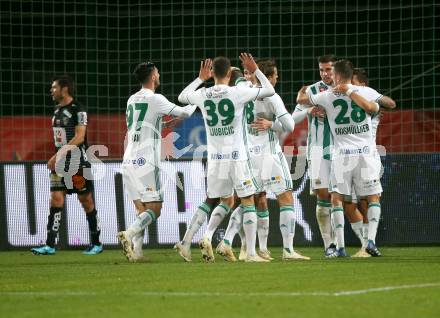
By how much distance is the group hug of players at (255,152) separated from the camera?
1156 cm

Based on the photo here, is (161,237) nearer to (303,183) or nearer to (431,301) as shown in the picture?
(303,183)

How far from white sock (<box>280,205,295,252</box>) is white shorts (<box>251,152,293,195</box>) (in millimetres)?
218

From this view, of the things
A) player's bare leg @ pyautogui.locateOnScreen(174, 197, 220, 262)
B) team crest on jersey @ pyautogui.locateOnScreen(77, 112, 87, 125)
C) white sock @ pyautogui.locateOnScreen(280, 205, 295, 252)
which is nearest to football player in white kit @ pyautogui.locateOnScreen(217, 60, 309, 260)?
white sock @ pyautogui.locateOnScreen(280, 205, 295, 252)

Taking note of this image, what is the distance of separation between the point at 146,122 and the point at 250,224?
1.65 metres

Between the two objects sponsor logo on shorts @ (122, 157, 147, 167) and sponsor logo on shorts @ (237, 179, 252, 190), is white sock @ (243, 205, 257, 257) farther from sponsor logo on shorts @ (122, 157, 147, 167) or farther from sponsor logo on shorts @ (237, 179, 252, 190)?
sponsor logo on shorts @ (122, 157, 147, 167)

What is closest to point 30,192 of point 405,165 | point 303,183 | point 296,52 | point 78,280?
point 303,183

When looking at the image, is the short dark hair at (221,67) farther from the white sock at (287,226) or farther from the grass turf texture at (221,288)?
the grass turf texture at (221,288)

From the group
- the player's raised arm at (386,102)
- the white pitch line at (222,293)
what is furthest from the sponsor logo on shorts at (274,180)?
the white pitch line at (222,293)

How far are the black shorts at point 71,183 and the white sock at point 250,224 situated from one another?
304 centimetres

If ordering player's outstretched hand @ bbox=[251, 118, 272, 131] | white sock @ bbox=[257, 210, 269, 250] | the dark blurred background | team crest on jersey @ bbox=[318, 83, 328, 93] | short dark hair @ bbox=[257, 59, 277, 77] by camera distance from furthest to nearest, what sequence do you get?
the dark blurred background < team crest on jersey @ bbox=[318, 83, 328, 93] < short dark hair @ bbox=[257, 59, 277, 77] < white sock @ bbox=[257, 210, 269, 250] < player's outstretched hand @ bbox=[251, 118, 272, 131]

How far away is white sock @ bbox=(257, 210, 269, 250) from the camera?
40.3ft

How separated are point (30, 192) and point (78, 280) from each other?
248 inches

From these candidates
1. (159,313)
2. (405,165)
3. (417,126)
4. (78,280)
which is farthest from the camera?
(417,126)

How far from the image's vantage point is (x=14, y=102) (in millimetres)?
22203
